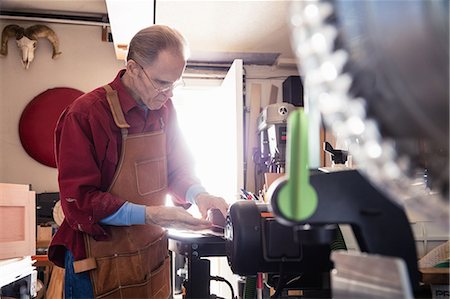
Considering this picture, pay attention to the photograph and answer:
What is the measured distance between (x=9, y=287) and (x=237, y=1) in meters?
2.12

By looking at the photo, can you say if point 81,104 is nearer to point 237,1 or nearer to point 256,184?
point 237,1

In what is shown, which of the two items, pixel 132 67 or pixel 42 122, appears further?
pixel 42 122

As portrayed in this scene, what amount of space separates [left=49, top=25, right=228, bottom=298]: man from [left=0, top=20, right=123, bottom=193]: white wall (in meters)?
2.96

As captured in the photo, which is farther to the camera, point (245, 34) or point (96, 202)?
point (245, 34)

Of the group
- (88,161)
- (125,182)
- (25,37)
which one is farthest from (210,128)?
(88,161)

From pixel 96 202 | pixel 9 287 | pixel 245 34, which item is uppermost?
pixel 245 34

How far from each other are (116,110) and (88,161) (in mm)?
173

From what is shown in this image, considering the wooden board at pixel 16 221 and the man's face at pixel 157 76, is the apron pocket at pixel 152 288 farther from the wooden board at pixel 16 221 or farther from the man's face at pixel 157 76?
the wooden board at pixel 16 221

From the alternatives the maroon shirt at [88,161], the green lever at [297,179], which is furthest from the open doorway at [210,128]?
the green lever at [297,179]

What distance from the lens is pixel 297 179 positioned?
0.44 metres

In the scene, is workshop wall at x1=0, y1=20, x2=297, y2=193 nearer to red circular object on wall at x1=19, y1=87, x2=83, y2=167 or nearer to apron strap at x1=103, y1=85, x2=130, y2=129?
red circular object on wall at x1=19, y1=87, x2=83, y2=167

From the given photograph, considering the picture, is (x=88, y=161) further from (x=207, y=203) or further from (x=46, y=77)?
(x=46, y=77)

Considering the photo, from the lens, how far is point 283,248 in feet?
2.90

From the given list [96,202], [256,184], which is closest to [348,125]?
[96,202]
